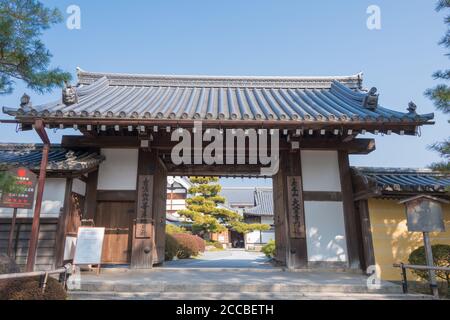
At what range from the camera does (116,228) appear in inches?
296

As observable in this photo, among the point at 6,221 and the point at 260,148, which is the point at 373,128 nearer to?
the point at 260,148

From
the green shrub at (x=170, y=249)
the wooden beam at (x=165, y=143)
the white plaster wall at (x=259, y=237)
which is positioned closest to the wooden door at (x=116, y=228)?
the wooden beam at (x=165, y=143)

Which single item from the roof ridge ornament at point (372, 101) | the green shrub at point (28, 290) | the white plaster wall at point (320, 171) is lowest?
the green shrub at point (28, 290)

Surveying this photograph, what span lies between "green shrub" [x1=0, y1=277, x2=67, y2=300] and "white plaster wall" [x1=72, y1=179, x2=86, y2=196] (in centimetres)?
314

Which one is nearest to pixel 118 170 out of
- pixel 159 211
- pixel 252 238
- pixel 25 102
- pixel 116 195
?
pixel 116 195

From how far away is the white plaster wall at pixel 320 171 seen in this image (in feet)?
25.3

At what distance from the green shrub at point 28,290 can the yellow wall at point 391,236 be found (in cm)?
650

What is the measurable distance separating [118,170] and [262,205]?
29.9m

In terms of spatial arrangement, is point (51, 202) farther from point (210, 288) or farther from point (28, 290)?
point (210, 288)

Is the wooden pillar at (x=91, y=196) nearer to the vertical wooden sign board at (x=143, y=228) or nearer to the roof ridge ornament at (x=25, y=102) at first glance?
the vertical wooden sign board at (x=143, y=228)

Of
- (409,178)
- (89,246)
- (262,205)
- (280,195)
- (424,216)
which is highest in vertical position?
(262,205)

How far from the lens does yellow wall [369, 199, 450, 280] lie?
22.2ft
